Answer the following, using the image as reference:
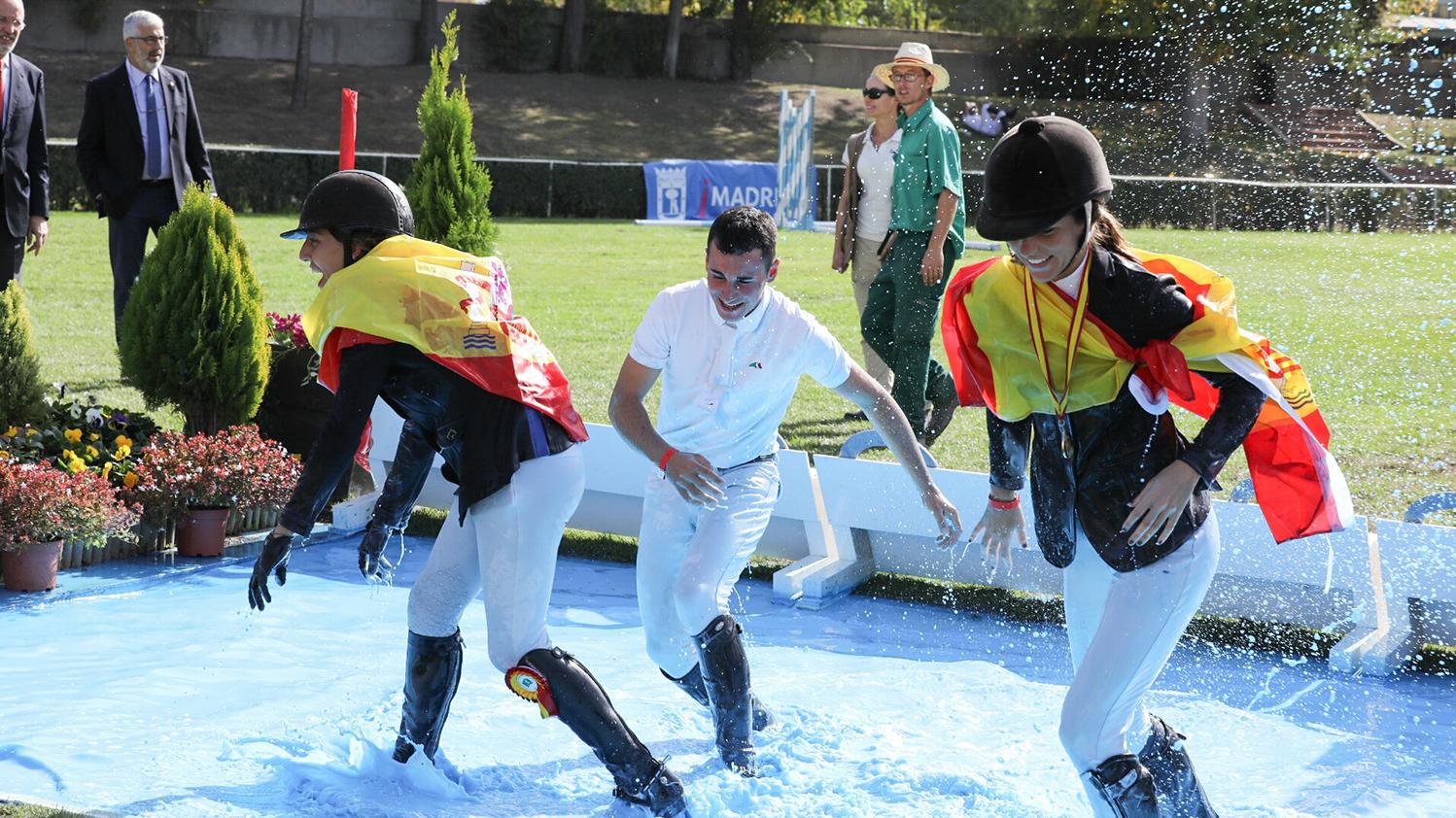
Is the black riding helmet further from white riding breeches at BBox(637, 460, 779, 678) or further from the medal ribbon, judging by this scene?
white riding breeches at BBox(637, 460, 779, 678)

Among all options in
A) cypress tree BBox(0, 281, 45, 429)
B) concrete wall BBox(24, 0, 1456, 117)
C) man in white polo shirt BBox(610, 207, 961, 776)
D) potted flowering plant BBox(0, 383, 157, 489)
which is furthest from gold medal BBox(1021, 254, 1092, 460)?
concrete wall BBox(24, 0, 1456, 117)

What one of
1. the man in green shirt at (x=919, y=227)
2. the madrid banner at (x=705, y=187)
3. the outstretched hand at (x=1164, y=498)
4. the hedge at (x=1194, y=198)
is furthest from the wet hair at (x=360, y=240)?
the madrid banner at (x=705, y=187)

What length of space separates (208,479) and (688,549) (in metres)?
3.15

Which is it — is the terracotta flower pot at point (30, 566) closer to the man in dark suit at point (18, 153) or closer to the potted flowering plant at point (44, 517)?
the potted flowering plant at point (44, 517)

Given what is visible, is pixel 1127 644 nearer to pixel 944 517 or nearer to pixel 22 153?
pixel 944 517

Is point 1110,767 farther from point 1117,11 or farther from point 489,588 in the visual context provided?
point 1117,11

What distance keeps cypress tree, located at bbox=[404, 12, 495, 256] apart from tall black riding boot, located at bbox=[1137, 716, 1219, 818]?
558cm

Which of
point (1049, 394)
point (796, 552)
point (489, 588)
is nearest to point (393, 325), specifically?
point (489, 588)

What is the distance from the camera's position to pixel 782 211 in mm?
23719

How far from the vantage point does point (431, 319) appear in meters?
3.90

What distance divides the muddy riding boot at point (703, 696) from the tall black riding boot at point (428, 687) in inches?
28.5

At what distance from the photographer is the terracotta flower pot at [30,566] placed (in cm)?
621

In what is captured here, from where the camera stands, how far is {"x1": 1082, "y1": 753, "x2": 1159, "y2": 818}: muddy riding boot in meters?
3.36

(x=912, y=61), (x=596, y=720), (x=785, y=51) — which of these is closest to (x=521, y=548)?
(x=596, y=720)
